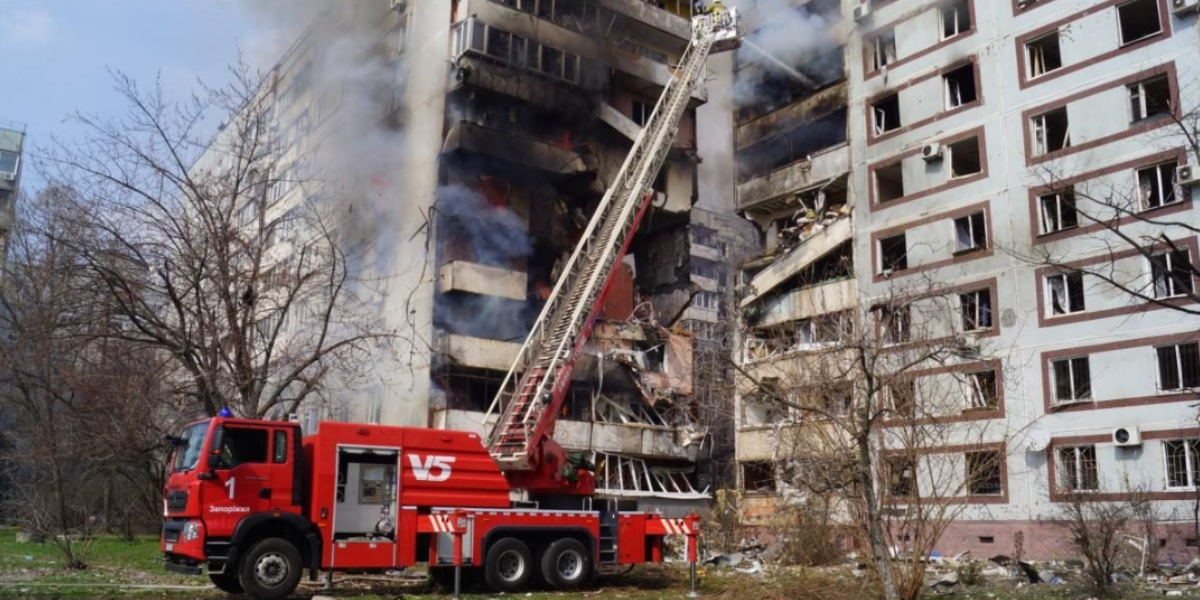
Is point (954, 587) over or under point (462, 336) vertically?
under

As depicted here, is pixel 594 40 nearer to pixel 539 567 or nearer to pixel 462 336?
pixel 462 336

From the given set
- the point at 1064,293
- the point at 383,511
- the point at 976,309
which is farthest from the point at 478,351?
the point at 1064,293

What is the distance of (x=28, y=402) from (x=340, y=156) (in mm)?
11673

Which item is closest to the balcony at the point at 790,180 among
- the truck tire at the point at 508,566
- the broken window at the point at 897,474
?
the broken window at the point at 897,474

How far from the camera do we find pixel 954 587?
17562 mm

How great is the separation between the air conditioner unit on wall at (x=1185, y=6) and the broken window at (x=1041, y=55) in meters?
3.71

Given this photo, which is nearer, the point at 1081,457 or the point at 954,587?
the point at 954,587

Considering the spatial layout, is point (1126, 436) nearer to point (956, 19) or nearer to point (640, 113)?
point (956, 19)

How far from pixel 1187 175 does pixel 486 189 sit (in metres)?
20.9

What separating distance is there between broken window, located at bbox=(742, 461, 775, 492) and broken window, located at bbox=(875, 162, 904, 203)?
10.1 meters

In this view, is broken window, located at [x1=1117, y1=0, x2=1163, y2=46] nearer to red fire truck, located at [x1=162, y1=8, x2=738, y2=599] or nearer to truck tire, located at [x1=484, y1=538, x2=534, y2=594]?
red fire truck, located at [x1=162, y1=8, x2=738, y2=599]

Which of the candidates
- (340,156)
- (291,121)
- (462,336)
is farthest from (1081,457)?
(291,121)

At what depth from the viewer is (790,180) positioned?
35469 mm

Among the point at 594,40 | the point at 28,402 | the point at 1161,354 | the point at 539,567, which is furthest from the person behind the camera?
the point at 594,40
